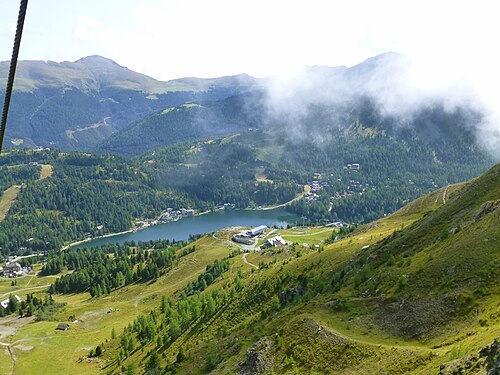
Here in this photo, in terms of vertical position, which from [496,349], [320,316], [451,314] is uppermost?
[496,349]

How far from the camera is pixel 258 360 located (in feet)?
153

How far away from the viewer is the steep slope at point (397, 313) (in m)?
35.0

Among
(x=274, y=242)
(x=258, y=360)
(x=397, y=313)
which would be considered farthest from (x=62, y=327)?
(x=397, y=313)

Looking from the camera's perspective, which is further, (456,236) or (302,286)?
(302,286)

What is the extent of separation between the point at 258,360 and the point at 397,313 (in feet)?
51.6

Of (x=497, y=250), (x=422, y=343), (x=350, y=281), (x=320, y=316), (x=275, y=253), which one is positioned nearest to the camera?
(x=422, y=343)

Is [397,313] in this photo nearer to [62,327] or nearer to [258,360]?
[258,360]

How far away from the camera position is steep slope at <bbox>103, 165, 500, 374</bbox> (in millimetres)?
35031

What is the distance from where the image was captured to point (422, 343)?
37844mm

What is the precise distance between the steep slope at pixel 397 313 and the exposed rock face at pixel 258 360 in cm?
15

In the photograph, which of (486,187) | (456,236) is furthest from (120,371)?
(486,187)

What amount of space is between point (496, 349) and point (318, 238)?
168886mm

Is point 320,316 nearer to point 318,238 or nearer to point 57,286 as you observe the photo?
point 318,238

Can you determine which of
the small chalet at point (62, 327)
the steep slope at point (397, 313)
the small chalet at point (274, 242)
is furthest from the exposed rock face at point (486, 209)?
the small chalet at point (274, 242)
